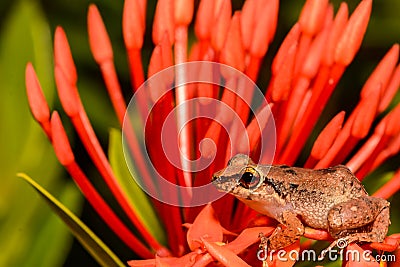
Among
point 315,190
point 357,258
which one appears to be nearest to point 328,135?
point 315,190

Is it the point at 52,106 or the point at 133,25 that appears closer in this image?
the point at 133,25

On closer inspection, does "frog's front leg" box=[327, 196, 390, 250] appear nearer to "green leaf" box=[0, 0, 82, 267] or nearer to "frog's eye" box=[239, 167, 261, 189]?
"frog's eye" box=[239, 167, 261, 189]

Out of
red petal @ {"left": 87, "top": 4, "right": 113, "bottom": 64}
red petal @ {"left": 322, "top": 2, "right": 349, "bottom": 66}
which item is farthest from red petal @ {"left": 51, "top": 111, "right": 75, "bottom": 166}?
red petal @ {"left": 322, "top": 2, "right": 349, "bottom": 66}

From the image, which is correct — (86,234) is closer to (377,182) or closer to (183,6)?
(183,6)

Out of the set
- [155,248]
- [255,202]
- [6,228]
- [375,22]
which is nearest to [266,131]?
[255,202]

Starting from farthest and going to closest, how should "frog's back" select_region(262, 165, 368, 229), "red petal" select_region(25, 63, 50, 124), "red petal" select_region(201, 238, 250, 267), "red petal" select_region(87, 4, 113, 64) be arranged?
"red petal" select_region(87, 4, 113, 64)
"red petal" select_region(25, 63, 50, 124)
"frog's back" select_region(262, 165, 368, 229)
"red petal" select_region(201, 238, 250, 267)

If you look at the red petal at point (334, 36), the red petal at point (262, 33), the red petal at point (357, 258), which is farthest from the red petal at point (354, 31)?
the red petal at point (357, 258)

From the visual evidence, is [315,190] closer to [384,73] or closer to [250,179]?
[250,179]
